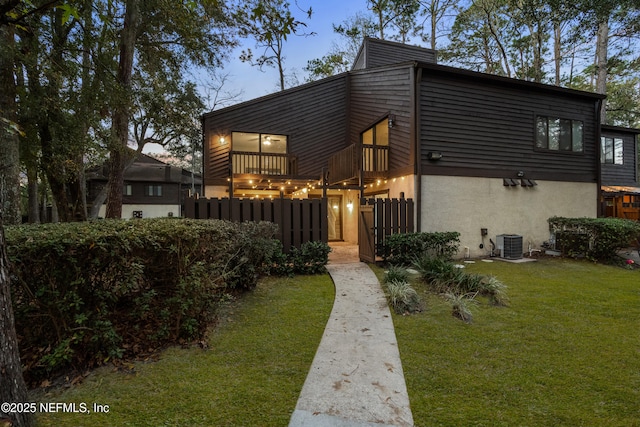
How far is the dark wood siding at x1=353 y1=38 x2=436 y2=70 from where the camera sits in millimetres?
14016

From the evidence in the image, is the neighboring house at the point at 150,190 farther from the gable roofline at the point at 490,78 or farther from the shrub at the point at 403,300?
the shrub at the point at 403,300

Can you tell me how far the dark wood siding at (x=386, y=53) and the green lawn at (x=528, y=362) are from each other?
12383 mm

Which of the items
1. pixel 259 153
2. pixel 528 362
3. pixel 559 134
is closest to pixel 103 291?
pixel 528 362

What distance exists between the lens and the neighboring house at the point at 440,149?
9.03 meters

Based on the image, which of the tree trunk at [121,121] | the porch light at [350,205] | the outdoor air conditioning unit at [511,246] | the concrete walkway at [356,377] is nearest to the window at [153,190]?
the tree trunk at [121,121]

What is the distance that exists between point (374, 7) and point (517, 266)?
18.9m

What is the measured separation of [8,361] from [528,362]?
4.19 meters

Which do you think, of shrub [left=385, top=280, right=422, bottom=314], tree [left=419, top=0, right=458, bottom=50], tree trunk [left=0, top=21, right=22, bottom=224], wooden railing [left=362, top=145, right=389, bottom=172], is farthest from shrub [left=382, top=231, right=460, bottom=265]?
tree [left=419, top=0, right=458, bottom=50]

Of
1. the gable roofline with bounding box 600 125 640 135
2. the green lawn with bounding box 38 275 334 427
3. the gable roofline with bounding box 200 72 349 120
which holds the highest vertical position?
the gable roofline with bounding box 200 72 349 120

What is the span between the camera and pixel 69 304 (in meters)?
2.55

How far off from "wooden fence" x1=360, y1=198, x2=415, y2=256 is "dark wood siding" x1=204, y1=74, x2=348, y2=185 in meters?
5.68

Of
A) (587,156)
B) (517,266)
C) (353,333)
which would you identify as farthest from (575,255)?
(353,333)

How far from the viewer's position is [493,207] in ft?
31.2

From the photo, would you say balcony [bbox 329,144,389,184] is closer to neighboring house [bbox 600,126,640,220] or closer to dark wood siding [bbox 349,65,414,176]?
dark wood siding [bbox 349,65,414,176]
